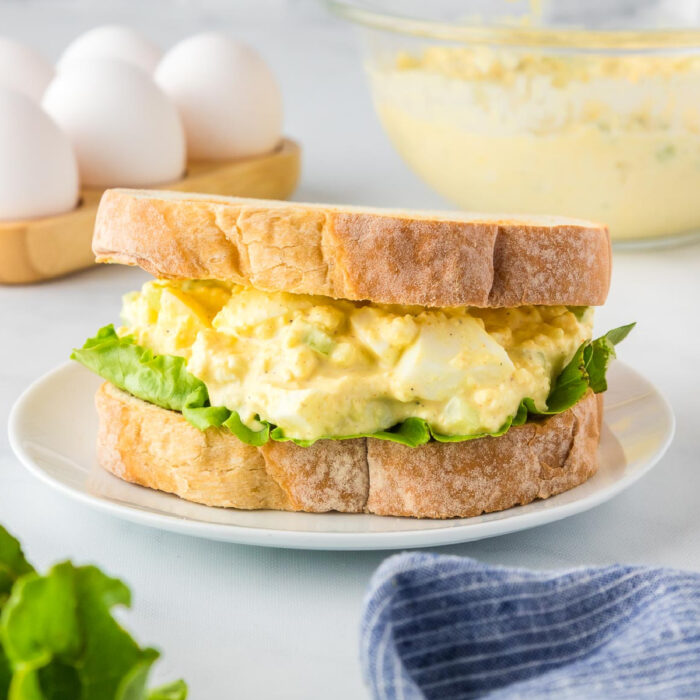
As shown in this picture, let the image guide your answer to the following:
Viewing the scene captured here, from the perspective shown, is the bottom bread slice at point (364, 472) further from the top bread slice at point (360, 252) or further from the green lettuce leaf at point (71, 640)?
the green lettuce leaf at point (71, 640)

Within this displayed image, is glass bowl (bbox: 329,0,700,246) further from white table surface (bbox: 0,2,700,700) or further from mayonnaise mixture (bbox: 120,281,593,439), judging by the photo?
mayonnaise mixture (bbox: 120,281,593,439)

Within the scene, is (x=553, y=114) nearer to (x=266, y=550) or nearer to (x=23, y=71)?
(x=23, y=71)

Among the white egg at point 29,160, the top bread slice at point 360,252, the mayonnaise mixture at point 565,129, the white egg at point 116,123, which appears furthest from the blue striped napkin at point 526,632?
the white egg at point 116,123

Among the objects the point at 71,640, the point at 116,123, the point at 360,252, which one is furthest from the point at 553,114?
the point at 71,640

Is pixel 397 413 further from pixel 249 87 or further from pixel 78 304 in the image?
pixel 249 87

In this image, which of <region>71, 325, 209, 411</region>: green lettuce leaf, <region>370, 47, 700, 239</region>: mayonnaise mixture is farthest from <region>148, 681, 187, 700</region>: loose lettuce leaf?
<region>370, 47, 700, 239</region>: mayonnaise mixture

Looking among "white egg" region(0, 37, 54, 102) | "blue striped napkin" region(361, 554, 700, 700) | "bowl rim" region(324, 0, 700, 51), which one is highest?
"bowl rim" region(324, 0, 700, 51)

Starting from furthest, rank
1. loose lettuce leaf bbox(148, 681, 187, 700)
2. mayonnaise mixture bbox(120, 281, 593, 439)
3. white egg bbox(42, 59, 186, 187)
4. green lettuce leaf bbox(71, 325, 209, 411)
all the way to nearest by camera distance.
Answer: white egg bbox(42, 59, 186, 187)
green lettuce leaf bbox(71, 325, 209, 411)
mayonnaise mixture bbox(120, 281, 593, 439)
loose lettuce leaf bbox(148, 681, 187, 700)
